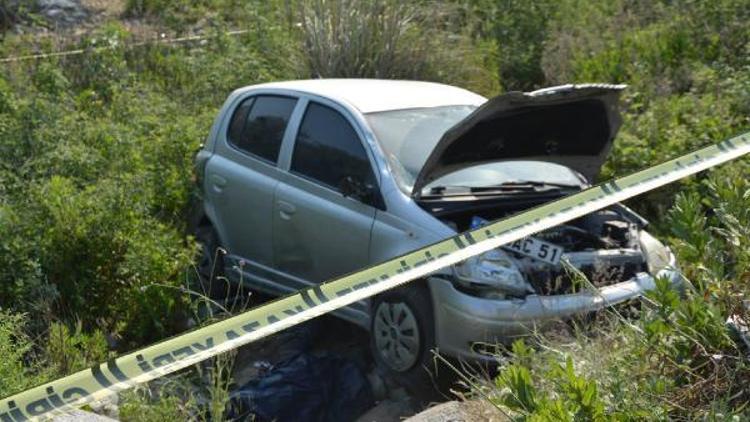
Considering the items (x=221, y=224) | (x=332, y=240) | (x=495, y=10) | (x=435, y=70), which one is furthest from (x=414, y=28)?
(x=332, y=240)

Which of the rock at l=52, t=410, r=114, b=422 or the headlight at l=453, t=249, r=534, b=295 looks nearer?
the rock at l=52, t=410, r=114, b=422

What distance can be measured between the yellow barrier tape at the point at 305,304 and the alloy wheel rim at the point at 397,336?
4.21ft

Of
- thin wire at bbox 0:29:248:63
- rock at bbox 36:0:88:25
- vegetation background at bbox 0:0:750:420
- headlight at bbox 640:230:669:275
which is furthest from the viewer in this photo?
rock at bbox 36:0:88:25

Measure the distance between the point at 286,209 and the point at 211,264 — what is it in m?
0.96

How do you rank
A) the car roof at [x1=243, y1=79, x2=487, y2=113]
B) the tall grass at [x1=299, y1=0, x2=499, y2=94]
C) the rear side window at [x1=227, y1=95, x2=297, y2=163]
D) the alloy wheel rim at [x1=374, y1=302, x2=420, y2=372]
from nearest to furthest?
1. the alloy wheel rim at [x1=374, y1=302, x2=420, y2=372]
2. the car roof at [x1=243, y1=79, x2=487, y2=113]
3. the rear side window at [x1=227, y1=95, x2=297, y2=163]
4. the tall grass at [x1=299, y1=0, x2=499, y2=94]

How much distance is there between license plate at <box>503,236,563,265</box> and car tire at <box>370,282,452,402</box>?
591mm

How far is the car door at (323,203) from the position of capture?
6.87 metres

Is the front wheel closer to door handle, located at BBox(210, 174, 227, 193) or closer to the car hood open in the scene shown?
the car hood open

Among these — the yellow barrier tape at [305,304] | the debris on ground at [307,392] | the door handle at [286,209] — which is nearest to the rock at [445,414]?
the yellow barrier tape at [305,304]

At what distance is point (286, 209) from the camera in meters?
7.38

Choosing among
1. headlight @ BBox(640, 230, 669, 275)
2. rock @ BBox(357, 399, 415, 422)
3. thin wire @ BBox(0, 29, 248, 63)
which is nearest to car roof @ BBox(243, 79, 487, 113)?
headlight @ BBox(640, 230, 669, 275)

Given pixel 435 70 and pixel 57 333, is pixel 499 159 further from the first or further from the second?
pixel 435 70

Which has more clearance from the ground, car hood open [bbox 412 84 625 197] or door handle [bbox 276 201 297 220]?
car hood open [bbox 412 84 625 197]

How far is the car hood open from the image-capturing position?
6.43 metres
